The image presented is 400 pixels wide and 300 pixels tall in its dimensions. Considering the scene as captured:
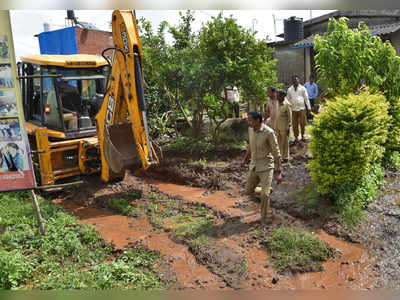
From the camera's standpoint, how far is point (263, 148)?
543cm

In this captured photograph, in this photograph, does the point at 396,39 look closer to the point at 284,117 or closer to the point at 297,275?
the point at 284,117

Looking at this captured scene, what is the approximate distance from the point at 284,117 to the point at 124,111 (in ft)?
11.8

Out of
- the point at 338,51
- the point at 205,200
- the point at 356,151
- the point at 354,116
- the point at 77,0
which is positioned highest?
the point at 77,0

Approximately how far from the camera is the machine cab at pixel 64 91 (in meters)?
7.05

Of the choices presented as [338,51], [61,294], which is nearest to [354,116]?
[338,51]

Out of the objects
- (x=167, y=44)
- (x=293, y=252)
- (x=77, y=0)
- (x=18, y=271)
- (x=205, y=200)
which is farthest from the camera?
(x=167, y=44)

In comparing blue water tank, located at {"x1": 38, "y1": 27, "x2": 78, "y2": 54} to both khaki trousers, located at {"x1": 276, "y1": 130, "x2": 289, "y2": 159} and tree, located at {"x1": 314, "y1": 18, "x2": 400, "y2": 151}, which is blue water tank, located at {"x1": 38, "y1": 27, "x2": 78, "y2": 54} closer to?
khaki trousers, located at {"x1": 276, "y1": 130, "x2": 289, "y2": 159}

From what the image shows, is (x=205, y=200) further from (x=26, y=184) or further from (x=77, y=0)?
(x=77, y=0)

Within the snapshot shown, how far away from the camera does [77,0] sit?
A: 11.7 feet

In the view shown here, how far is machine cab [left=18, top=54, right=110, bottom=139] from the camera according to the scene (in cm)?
705

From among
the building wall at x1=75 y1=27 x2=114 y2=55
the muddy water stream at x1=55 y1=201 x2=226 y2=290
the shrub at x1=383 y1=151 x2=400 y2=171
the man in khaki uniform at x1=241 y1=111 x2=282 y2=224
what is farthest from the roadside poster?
the building wall at x1=75 y1=27 x2=114 y2=55

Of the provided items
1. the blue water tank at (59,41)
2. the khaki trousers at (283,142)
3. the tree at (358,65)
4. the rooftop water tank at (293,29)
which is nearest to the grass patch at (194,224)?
the khaki trousers at (283,142)

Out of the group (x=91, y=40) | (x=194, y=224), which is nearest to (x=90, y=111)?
(x=194, y=224)

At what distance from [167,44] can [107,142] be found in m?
4.99
